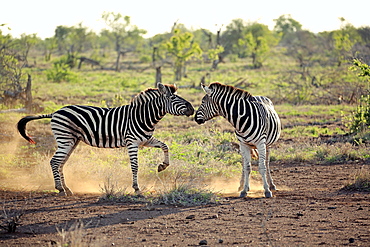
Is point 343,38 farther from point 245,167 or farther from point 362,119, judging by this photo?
point 245,167

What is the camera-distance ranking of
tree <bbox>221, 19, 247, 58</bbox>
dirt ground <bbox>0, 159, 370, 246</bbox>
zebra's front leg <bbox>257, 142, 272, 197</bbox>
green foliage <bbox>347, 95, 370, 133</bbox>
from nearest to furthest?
dirt ground <bbox>0, 159, 370, 246</bbox> → zebra's front leg <bbox>257, 142, 272, 197</bbox> → green foliage <bbox>347, 95, 370, 133</bbox> → tree <bbox>221, 19, 247, 58</bbox>

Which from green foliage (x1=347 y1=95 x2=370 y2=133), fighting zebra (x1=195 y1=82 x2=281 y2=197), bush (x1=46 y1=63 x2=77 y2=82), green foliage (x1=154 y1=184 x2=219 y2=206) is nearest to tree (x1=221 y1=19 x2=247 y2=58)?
bush (x1=46 y1=63 x2=77 y2=82)

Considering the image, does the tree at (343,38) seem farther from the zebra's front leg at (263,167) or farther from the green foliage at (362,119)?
the zebra's front leg at (263,167)

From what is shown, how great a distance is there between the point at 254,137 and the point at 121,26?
52.7 metres

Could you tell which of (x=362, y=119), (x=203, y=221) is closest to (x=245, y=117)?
(x=203, y=221)

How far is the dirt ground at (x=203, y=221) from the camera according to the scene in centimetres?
538

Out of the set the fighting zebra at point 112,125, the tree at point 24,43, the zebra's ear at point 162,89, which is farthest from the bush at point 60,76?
the zebra's ear at point 162,89

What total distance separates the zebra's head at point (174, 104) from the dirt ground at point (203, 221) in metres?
1.70

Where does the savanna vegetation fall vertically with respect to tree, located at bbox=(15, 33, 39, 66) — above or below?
below

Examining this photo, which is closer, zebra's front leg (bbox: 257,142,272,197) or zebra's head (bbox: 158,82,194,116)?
zebra's front leg (bbox: 257,142,272,197)

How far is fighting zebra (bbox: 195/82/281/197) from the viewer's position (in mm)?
7953

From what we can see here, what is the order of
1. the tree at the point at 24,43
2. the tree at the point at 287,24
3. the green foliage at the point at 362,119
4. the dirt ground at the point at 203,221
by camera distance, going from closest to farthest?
the dirt ground at the point at 203,221
the green foliage at the point at 362,119
the tree at the point at 24,43
the tree at the point at 287,24

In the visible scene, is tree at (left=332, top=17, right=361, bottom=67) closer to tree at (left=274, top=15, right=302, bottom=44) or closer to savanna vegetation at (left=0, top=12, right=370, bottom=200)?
savanna vegetation at (left=0, top=12, right=370, bottom=200)

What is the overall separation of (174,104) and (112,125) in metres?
1.17
